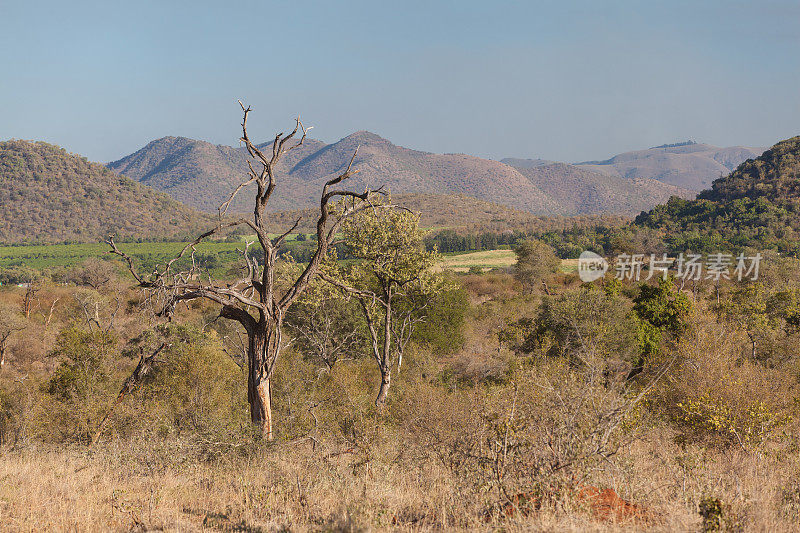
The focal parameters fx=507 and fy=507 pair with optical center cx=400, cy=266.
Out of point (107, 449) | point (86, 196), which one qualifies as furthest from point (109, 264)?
point (86, 196)

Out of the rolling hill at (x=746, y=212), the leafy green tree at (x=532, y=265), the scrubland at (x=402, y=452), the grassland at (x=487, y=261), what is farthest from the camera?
the grassland at (x=487, y=261)

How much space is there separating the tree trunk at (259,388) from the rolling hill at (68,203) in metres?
144

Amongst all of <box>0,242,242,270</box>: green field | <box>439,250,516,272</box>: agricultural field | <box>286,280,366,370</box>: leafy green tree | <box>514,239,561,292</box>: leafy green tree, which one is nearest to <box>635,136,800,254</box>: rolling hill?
<box>439,250,516,272</box>: agricultural field

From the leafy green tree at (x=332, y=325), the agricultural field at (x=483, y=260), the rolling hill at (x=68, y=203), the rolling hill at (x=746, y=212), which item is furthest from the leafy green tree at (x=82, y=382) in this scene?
the rolling hill at (x=68, y=203)

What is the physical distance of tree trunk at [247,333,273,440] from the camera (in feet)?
31.0

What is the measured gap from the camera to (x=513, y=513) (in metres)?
5.84

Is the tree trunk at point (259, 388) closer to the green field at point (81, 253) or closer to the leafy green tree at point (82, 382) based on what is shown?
the leafy green tree at point (82, 382)

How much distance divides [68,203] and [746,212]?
174 metres

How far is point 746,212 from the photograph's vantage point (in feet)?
337

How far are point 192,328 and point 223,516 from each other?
718 inches

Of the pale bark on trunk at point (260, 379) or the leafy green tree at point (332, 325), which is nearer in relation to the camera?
the pale bark on trunk at point (260, 379)

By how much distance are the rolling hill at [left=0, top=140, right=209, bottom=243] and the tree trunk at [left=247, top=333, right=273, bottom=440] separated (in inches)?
5671

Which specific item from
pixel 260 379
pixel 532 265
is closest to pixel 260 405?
pixel 260 379

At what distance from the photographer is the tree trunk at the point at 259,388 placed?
9438mm
